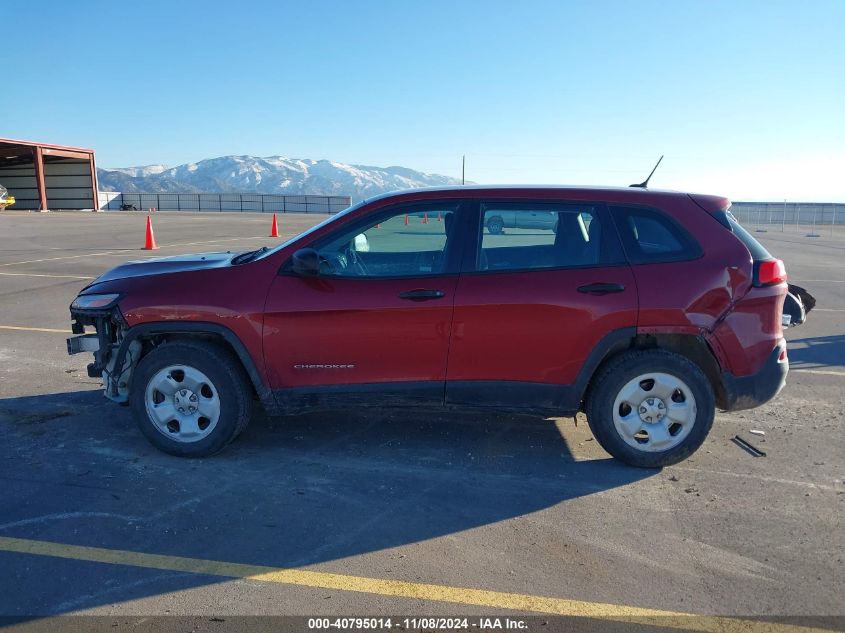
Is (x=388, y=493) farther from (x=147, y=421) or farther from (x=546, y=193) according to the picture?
(x=546, y=193)


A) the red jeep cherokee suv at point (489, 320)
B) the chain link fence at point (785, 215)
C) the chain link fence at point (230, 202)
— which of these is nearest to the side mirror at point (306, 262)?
the red jeep cherokee suv at point (489, 320)

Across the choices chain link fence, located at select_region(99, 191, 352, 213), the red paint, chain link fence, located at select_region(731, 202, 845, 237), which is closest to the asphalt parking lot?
the red paint

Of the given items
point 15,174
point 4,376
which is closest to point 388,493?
point 4,376

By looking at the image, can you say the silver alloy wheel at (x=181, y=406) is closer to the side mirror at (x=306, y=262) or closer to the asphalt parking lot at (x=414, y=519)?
the asphalt parking lot at (x=414, y=519)

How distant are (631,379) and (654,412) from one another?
0.27m

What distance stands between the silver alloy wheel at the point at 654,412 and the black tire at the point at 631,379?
27 millimetres

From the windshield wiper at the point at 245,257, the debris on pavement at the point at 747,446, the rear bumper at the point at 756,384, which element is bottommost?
the debris on pavement at the point at 747,446

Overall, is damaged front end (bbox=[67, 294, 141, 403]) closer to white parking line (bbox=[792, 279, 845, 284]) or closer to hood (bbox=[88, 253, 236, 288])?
hood (bbox=[88, 253, 236, 288])

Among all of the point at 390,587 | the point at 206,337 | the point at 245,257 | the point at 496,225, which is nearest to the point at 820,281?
the point at 496,225

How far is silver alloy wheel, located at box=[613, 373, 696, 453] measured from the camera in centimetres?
439

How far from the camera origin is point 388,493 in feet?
13.4

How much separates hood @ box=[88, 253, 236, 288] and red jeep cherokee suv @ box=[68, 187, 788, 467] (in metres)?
0.09

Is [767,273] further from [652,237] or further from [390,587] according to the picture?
[390,587]

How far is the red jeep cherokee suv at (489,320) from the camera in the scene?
4.33m
